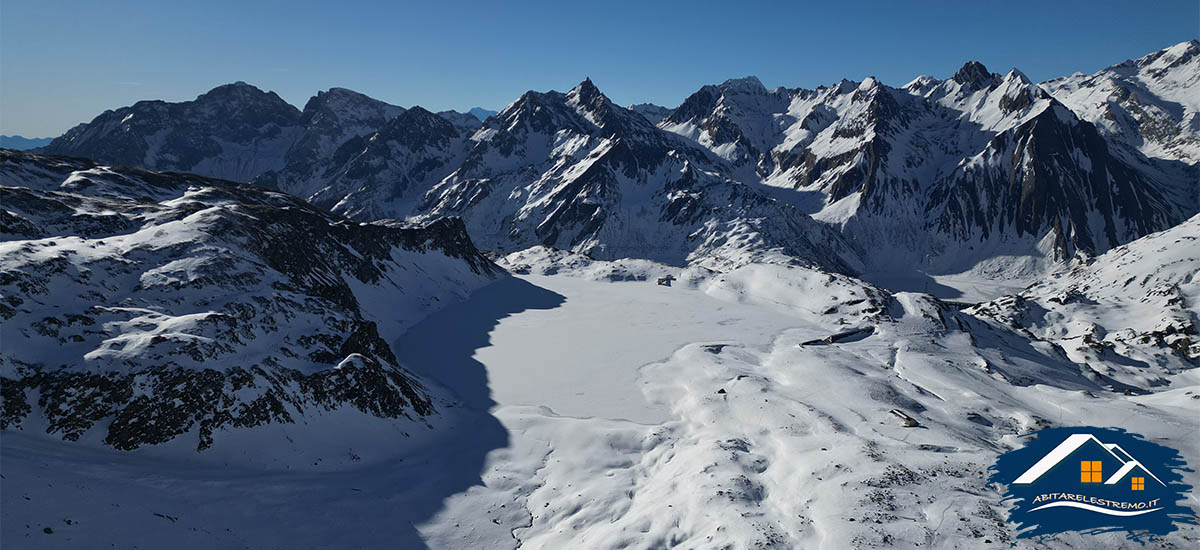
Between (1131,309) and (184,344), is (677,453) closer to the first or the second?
(184,344)

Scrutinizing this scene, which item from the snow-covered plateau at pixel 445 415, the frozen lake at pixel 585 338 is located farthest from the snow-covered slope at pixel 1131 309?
the frozen lake at pixel 585 338

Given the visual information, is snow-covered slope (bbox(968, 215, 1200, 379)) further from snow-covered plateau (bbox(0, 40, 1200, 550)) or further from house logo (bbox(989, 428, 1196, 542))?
house logo (bbox(989, 428, 1196, 542))

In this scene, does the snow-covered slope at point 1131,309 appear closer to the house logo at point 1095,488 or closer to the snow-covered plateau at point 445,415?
the snow-covered plateau at point 445,415

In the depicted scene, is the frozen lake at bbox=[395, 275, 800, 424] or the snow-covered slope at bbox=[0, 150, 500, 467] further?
the frozen lake at bbox=[395, 275, 800, 424]

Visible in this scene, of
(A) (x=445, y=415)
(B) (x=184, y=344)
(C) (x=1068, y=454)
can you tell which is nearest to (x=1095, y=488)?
(C) (x=1068, y=454)

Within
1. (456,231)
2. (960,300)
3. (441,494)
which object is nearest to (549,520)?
(441,494)

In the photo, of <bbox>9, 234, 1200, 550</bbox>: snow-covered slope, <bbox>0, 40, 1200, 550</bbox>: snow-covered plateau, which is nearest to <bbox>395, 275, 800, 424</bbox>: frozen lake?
<bbox>9, 234, 1200, 550</bbox>: snow-covered slope

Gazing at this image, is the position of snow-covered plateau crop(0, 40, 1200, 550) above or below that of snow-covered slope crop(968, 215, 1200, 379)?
below
